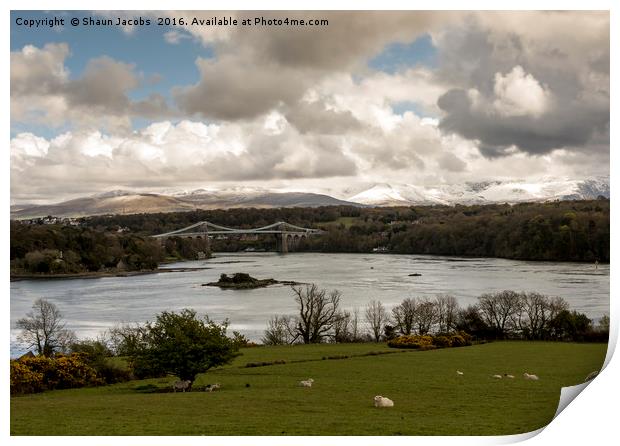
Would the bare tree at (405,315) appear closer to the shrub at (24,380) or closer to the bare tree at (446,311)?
the bare tree at (446,311)

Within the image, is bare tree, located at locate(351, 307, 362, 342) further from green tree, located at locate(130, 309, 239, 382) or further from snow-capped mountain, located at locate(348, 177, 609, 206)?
green tree, located at locate(130, 309, 239, 382)

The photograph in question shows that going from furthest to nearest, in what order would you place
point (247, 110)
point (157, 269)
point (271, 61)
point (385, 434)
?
1. point (157, 269)
2. point (247, 110)
3. point (271, 61)
4. point (385, 434)

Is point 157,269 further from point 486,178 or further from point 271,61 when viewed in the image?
point 486,178

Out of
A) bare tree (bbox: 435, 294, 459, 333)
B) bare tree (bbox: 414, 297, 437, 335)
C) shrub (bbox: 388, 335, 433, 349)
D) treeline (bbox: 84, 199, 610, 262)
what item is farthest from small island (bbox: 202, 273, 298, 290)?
bare tree (bbox: 435, 294, 459, 333)

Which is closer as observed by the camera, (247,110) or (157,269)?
(247,110)

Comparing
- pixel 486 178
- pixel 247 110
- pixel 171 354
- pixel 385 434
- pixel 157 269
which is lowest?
pixel 385 434

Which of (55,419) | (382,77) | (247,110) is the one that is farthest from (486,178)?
(55,419)

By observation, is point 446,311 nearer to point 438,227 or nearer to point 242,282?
point 438,227
